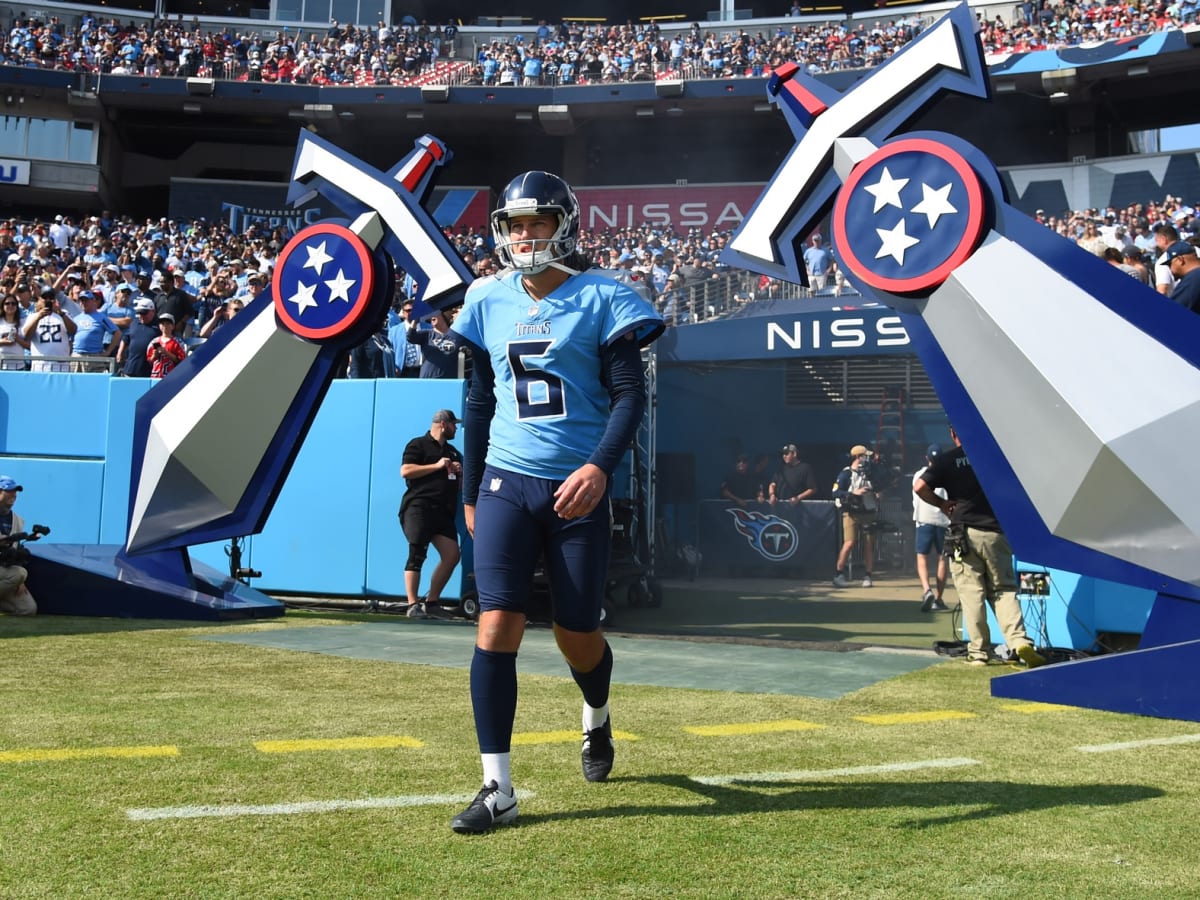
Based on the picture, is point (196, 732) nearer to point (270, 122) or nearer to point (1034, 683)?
point (1034, 683)

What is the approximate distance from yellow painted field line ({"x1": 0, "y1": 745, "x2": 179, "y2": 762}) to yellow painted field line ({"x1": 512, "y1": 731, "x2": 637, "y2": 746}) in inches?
53.2

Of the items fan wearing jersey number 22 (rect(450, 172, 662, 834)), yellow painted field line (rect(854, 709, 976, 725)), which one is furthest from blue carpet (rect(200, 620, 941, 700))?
fan wearing jersey number 22 (rect(450, 172, 662, 834))

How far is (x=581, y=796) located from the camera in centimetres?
370

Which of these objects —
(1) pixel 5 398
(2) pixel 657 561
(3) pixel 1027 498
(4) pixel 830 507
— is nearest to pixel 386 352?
(1) pixel 5 398

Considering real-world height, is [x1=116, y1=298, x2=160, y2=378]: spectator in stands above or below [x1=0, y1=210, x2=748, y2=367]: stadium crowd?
below

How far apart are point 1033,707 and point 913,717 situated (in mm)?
848

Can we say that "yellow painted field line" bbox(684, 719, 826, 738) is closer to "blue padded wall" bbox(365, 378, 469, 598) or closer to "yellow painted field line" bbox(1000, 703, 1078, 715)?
"yellow painted field line" bbox(1000, 703, 1078, 715)

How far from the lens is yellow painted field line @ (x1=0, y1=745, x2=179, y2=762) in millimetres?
4043

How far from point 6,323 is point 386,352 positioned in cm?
434

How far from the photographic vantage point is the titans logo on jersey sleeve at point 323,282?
30.5ft

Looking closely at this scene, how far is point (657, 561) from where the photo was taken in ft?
52.2

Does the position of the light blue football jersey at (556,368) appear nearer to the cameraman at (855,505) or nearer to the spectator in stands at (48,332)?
the spectator in stands at (48,332)

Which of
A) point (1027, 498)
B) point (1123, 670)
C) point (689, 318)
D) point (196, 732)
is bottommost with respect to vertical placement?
point (196, 732)

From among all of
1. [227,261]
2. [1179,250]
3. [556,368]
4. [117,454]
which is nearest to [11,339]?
[117,454]
